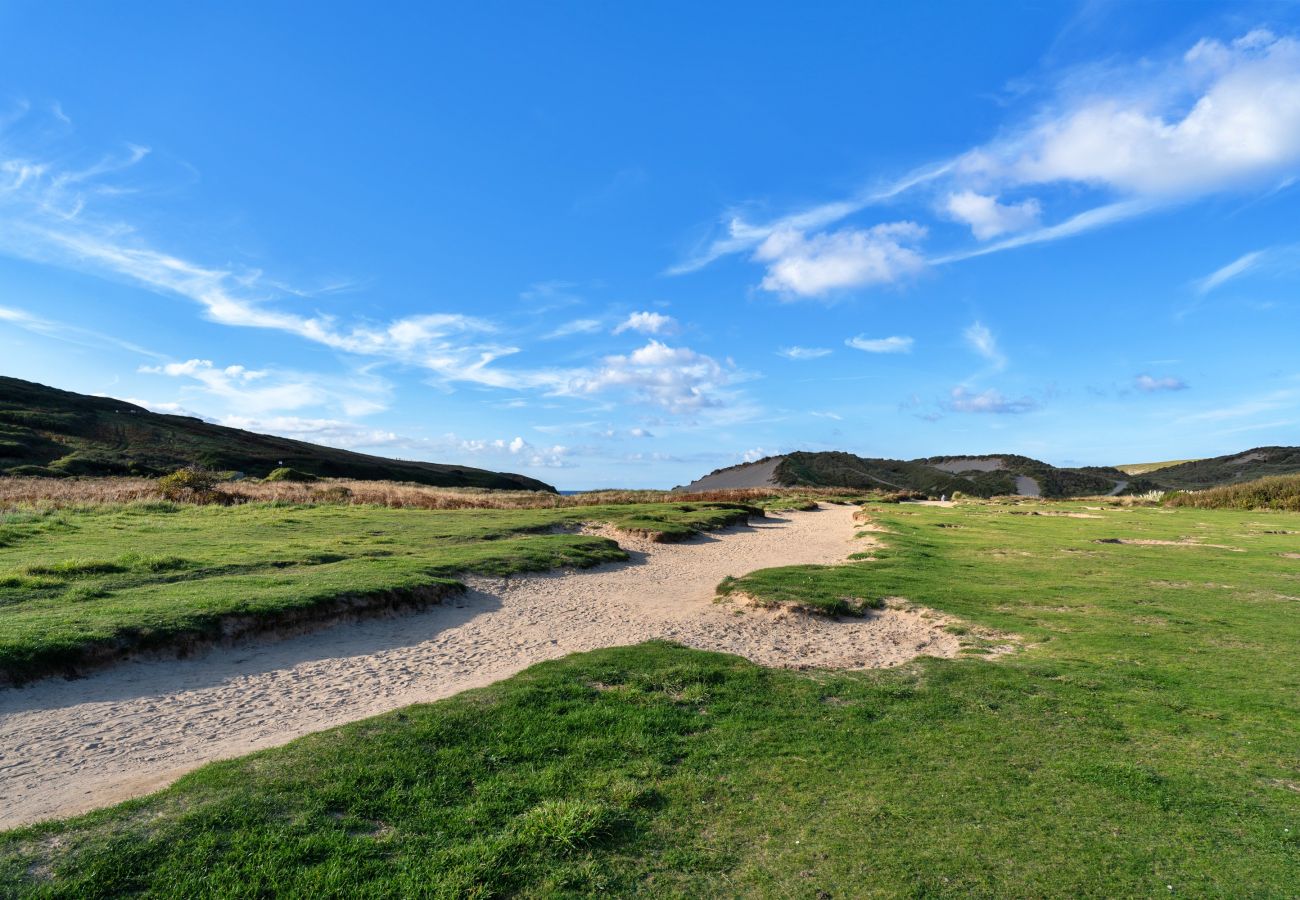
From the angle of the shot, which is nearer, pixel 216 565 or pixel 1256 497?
pixel 216 565

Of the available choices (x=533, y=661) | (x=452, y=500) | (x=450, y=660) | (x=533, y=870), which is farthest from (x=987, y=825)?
(x=452, y=500)

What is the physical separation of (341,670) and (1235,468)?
115439 millimetres

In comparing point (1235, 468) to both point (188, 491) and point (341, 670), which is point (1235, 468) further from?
point (188, 491)

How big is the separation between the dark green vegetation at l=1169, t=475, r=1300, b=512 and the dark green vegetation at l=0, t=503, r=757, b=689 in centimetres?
4481

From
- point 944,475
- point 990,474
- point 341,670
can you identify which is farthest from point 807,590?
point 990,474

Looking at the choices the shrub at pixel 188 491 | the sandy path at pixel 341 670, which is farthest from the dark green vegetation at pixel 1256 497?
the shrub at pixel 188 491

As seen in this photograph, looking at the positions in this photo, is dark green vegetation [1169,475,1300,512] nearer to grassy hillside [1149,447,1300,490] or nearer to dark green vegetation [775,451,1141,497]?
grassy hillside [1149,447,1300,490]

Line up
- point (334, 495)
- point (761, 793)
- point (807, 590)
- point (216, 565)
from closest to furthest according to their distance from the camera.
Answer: point (761, 793)
point (216, 565)
point (807, 590)
point (334, 495)

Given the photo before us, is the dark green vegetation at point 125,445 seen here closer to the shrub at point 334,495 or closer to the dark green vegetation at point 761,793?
the shrub at point 334,495

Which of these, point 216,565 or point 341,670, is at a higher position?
point 216,565

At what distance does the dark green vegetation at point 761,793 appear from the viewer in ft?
17.1

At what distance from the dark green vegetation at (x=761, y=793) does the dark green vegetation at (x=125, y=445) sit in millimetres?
66769

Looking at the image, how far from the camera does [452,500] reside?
45.6 meters

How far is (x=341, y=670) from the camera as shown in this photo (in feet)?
38.5
